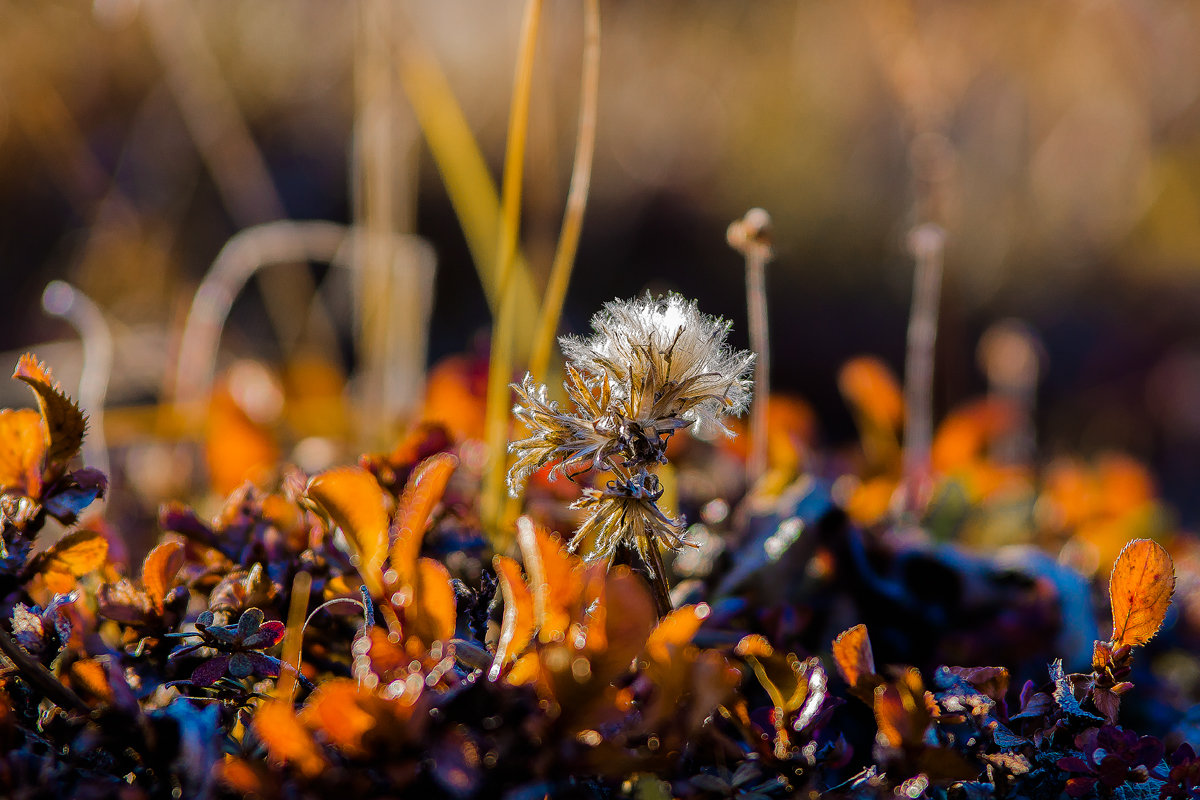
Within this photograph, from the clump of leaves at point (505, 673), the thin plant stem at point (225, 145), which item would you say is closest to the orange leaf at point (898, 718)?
the clump of leaves at point (505, 673)

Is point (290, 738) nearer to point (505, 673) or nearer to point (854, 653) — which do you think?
point (505, 673)

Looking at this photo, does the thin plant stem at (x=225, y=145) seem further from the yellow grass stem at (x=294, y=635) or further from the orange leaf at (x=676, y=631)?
the orange leaf at (x=676, y=631)

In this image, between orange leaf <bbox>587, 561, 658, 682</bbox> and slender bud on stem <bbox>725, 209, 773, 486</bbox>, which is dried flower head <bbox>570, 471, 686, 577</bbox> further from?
slender bud on stem <bbox>725, 209, 773, 486</bbox>

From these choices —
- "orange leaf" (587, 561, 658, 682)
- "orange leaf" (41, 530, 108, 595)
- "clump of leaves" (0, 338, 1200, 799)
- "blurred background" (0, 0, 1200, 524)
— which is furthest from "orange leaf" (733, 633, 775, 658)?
"blurred background" (0, 0, 1200, 524)

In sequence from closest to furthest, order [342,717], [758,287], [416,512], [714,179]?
[342,717] < [416,512] < [758,287] < [714,179]

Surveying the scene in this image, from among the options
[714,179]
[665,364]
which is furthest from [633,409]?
[714,179]

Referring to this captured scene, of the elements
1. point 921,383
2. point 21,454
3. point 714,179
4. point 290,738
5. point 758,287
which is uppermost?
point 714,179

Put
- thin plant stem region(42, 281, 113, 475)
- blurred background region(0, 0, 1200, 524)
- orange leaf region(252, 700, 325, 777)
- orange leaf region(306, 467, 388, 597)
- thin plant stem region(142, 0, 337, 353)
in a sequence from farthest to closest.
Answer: blurred background region(0, 0, 1200, 524) → thin plant stem region(142, 0, 337, 353) → thin plant stem region(42, 281, 113, 475) → orange leaf region(306, 467, 388, 597) → orange leaf region(252, 700, 325, 777)
